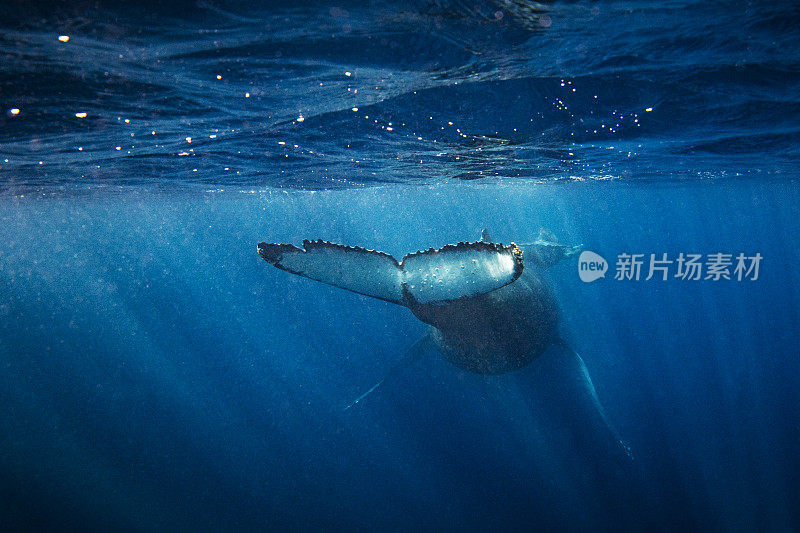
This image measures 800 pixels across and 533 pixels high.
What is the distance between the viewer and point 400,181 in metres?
22.2

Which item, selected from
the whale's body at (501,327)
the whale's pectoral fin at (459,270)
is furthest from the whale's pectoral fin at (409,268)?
the whale's body at (501,327)

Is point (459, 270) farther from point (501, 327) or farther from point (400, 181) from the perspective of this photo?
point (400, 181)

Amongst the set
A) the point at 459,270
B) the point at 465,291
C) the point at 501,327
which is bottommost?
the point at 501,327

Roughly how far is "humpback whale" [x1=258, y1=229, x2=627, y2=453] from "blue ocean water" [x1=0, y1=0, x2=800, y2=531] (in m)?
2.09

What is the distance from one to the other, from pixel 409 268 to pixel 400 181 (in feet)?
60.5

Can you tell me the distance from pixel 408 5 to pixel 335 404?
699 inches

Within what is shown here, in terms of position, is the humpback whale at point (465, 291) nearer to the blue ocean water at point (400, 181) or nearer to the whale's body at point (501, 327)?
the whale's body at point (501, 327)

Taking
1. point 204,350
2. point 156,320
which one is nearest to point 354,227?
point 156,320

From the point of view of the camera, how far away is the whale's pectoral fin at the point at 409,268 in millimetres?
3836

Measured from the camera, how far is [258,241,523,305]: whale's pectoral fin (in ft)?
12.6

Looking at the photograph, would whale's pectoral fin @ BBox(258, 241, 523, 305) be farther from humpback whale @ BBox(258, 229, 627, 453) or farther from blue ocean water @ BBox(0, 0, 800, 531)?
blue ocean water @ BBox(0, 0, 800, 531)

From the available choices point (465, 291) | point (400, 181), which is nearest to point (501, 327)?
point (465, 291)

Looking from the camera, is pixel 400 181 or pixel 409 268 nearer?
pixel 409 268

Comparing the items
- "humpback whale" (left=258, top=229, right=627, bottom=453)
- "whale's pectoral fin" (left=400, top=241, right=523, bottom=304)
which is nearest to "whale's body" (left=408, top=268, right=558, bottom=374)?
"humpback whale" (left=258, top=229, right=627, bottom=453)
